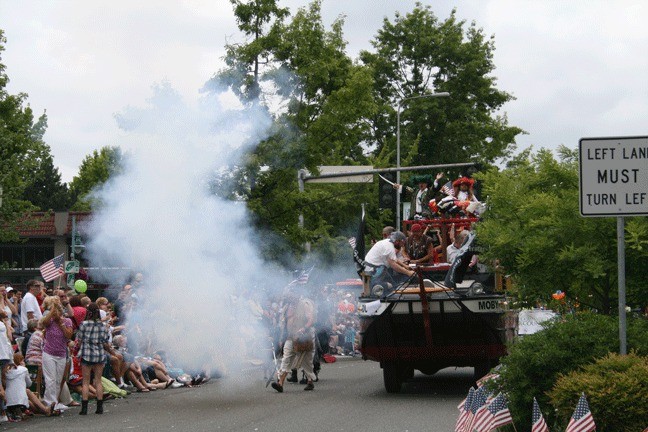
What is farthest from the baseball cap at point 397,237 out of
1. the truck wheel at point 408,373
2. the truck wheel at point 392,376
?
the truck wheel at point 408,373

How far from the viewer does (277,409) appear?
15742mm

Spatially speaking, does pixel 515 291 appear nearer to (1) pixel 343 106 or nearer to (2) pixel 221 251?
(2) pixel 221 251

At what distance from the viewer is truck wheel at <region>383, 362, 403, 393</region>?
1798cm

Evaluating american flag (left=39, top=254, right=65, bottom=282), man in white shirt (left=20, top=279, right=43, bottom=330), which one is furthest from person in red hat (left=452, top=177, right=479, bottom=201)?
american flag (left=39, top=254, right=65, bottom=282)

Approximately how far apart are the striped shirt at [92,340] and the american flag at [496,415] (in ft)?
28.3

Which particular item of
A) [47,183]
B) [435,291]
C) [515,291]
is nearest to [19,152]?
[435,291]

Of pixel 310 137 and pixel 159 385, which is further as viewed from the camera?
pixel 310 137

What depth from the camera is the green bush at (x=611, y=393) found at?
8016 millimetres

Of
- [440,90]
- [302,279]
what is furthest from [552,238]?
[440,90]

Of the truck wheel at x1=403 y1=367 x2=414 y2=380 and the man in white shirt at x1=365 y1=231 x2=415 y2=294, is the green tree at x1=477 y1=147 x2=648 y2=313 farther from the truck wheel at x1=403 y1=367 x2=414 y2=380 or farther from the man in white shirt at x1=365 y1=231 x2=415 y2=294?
the truck wheel at x1=403 y1=367 x2=414 y2=380

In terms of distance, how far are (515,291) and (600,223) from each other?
1.31 m

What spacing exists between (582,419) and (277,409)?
847cm

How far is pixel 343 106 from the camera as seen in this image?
31.0 meters

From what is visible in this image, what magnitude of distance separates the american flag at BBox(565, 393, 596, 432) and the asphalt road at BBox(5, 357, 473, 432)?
5.32 meters
